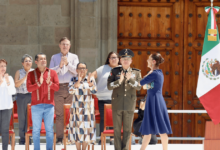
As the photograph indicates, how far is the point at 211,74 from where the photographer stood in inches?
259

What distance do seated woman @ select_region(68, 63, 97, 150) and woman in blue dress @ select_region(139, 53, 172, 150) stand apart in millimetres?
914

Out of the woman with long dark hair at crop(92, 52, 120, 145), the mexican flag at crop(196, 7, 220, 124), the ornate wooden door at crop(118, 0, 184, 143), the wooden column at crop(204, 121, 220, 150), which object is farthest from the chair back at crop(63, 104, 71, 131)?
the ornate wooden door at crop(118, 0, 184, 143)

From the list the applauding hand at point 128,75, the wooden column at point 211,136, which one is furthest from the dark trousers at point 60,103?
the wooden column at point 211,136

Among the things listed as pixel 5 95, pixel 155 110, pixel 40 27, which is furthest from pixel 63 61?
pixel 40 27

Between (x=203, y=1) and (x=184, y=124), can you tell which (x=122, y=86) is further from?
(x=203, y=1)

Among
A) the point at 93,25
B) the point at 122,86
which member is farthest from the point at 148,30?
the point at 122,86

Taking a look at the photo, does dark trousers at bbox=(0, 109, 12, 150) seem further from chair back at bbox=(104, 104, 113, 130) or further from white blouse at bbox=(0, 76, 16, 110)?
chair back at bbox=(104, 104, 113, 130)

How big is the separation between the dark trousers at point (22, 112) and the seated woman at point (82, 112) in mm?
1477

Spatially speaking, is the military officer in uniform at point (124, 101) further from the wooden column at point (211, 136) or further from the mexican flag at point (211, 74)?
the wooden column at point (211, 136)

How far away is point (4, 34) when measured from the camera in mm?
8938

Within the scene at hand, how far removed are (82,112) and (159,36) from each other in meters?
3.68

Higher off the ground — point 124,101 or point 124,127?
point 124,101

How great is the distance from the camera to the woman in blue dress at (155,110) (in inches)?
247

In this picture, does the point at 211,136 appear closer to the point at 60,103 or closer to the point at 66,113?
the point at 66,113
